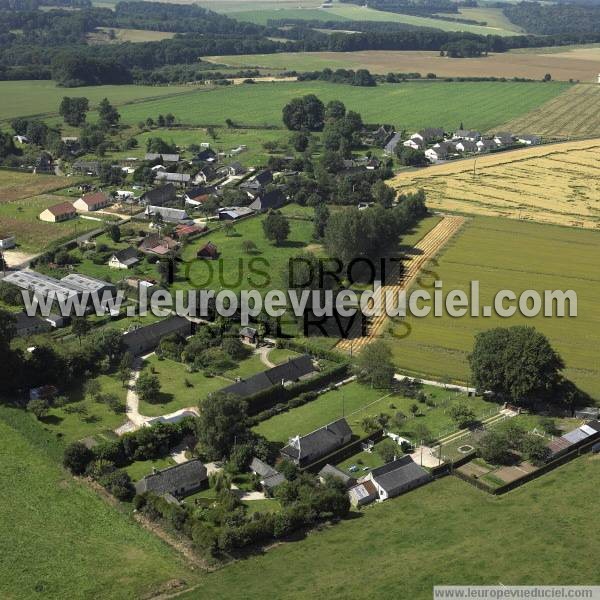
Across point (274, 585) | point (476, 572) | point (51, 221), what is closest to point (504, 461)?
point (476, 572)

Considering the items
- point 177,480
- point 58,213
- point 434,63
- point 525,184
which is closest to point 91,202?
point 58,213

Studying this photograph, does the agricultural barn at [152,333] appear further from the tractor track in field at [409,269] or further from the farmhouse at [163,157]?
the farmhouse at [163,157]

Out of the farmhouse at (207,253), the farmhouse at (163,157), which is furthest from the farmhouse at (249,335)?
the farmhouse at (163,157)

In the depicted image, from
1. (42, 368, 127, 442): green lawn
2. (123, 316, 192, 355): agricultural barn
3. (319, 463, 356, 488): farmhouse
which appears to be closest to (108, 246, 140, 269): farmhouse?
(123, 316, 192, 355): agricultural barn

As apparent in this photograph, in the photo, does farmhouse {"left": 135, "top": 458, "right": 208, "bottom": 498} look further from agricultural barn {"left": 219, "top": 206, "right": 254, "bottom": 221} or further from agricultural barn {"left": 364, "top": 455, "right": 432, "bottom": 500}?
agricultural barn {"left": 219, "top": 206, "right": 254, "bottom": 221}

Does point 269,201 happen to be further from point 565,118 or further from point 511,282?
point 565,118

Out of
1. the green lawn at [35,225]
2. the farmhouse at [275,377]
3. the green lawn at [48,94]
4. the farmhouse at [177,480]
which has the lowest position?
the farmhouse at [177,480]

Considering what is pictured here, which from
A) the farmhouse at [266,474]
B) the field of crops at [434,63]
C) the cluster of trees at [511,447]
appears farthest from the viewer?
the field of crops at [434,63]
